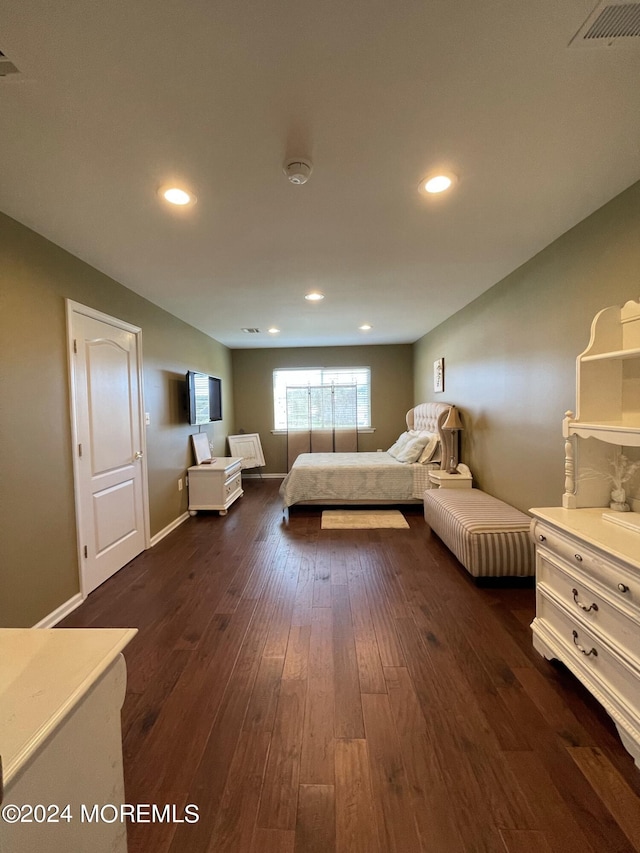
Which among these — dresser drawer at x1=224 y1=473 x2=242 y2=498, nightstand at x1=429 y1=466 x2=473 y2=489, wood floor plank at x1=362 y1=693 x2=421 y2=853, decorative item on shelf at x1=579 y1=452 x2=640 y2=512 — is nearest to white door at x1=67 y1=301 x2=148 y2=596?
dresser drawer at x1=224 y1=473 x2=242 y2=498

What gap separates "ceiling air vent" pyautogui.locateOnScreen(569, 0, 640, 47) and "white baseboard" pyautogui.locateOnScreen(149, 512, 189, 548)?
13.7 feet

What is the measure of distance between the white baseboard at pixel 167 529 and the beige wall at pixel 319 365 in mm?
2552

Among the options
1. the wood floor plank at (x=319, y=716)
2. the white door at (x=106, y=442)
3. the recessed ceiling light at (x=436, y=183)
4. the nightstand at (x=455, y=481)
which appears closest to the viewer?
the wood floor plank at (x=319, y=716)

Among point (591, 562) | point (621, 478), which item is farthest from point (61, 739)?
point (621, 478)

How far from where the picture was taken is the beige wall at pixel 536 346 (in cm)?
192

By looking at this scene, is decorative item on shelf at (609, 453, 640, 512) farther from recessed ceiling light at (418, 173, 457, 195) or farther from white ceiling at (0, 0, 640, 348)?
recessed ceiling light at (418, 173, 457, 195)

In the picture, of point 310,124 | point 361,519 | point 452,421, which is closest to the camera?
point 310,124

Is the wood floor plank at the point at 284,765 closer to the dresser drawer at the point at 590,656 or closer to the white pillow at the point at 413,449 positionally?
the dresser drawer at the point at 590,656

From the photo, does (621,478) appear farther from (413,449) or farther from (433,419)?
(433,419)

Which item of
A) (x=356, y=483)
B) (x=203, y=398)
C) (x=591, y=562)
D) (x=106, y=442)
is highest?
(x=203, y=398)

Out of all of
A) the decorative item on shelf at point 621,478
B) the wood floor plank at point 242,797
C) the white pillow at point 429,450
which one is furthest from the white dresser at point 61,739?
the white pillow at point 429,450

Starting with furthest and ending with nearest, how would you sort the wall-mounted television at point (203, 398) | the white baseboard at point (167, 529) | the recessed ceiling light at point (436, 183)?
the wall-mounted television at point (203, 398) < the white baseboard at point (167, 529) < the recessed ceiling light at point (436, 183)

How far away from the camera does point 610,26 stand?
1.01m

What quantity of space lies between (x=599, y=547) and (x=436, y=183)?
5.97 ft
